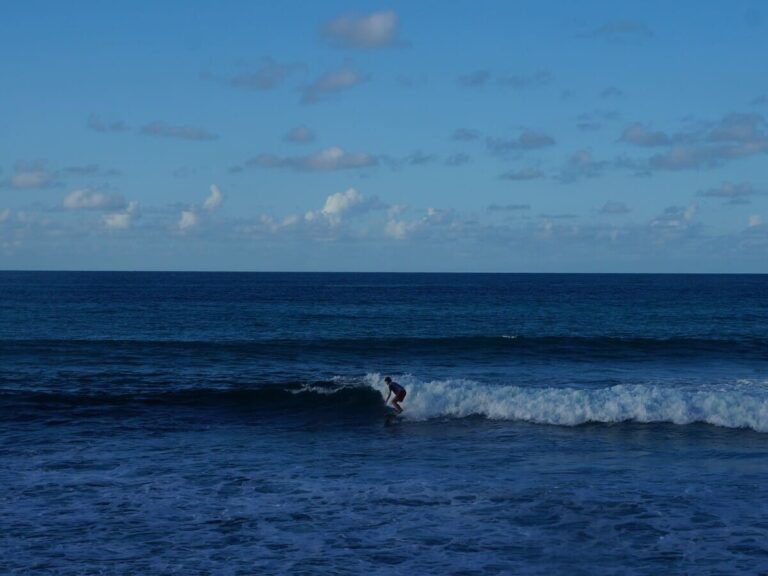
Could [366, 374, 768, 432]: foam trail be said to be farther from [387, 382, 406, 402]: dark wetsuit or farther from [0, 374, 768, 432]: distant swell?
[387, 382, 406, 402]: dark wetsuit

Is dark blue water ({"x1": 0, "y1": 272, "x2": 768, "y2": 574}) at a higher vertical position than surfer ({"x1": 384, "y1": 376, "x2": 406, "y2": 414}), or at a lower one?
lower

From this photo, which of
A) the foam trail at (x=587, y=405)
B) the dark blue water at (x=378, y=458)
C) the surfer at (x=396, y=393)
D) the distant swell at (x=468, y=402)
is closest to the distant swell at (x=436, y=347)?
the dark blue water at (x=378, y=458)

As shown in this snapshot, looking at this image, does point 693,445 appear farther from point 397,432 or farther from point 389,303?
Answer: point 389,303

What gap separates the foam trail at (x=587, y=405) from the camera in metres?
23.1

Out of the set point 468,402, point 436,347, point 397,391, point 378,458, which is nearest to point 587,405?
point 468,402

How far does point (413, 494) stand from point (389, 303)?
6595 centimetres

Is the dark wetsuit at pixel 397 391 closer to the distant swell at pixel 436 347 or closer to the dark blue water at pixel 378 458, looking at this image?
the dark blue water at pixel 378 458

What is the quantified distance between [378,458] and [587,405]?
794 cm

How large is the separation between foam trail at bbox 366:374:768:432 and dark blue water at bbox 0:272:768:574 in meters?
0.07

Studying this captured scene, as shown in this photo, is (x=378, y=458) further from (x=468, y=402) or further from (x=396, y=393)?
(x=468, y=402)

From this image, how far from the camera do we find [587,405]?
24.0 m

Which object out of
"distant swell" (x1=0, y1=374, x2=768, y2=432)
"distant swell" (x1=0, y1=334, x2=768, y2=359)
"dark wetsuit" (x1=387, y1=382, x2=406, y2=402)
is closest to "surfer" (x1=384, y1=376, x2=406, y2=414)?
"dark wetsuit" (x1=387, y1=382, x2=406, y2=402)

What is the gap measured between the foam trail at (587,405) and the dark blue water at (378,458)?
0.23 ft

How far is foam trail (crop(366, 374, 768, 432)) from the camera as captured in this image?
75.8ft
